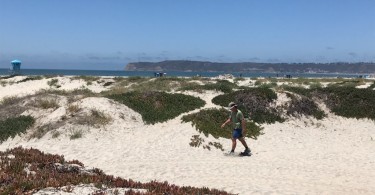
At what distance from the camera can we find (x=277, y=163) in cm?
1719

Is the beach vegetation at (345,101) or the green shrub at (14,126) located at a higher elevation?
the beach vegetation at (345,101)

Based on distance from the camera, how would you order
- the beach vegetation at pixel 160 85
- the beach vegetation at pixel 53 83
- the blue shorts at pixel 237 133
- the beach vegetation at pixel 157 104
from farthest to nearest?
1. the beach vegetation at pixel 53 83
2. the beach vegetation at pixel 160 85
3. the beach vegetation at pixel 157 104
4. the blue shorts at pixel 237 133

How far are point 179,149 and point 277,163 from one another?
479 cm

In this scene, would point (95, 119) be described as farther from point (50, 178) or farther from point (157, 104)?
point (50, 178)

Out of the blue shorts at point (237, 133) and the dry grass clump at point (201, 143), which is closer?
the blue shorts at point (237, 133)

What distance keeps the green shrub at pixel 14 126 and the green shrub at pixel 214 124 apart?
29.2 feet

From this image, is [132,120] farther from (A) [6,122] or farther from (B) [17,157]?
(B) [17,157]

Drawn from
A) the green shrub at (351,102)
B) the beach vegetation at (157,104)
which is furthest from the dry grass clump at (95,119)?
the green shrub at (351,102)

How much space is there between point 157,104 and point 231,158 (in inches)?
403

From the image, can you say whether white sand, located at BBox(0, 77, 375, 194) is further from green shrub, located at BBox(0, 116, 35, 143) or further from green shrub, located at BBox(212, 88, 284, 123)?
green shrub, located at BBox(212, 88, 284, 123)

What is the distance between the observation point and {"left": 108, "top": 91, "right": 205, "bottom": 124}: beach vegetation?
81.8 ft

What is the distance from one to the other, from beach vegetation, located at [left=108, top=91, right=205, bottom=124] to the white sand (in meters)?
0.76

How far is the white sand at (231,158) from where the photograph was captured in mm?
13805

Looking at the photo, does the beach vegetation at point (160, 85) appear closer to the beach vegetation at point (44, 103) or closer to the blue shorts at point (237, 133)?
the beach vegetation at point (44, 103)
